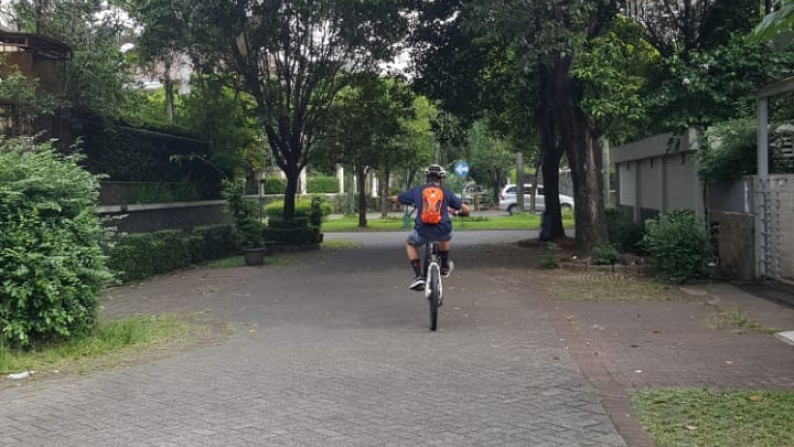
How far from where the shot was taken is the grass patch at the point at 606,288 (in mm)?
11641

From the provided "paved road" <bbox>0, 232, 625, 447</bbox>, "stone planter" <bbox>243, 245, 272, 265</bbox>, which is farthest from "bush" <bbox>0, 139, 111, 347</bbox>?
"stone planter" <bbox>243, 245, 272, 265</bbox>

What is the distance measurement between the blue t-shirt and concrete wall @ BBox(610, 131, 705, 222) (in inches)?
244

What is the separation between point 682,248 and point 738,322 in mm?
3832

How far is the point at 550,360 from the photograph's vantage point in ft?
24.8

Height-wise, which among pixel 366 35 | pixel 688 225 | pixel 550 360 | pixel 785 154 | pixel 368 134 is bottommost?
pixel 550 360

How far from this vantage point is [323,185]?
55.0 meters

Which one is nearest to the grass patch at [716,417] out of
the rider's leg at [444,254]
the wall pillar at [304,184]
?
the rider's leg at [444,254]

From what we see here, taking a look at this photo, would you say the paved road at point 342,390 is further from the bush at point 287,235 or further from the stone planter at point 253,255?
the bush at point 287,235

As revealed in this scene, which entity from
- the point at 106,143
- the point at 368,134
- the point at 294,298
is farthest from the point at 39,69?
the point at 368,134

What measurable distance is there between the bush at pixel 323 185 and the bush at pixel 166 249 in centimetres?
3251

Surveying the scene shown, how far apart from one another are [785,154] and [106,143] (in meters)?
12.9

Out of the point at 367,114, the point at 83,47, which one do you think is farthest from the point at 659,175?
the point at 83,47

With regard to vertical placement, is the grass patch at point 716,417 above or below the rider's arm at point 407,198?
below

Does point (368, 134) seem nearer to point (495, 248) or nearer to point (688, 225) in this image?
point (495, 248)
